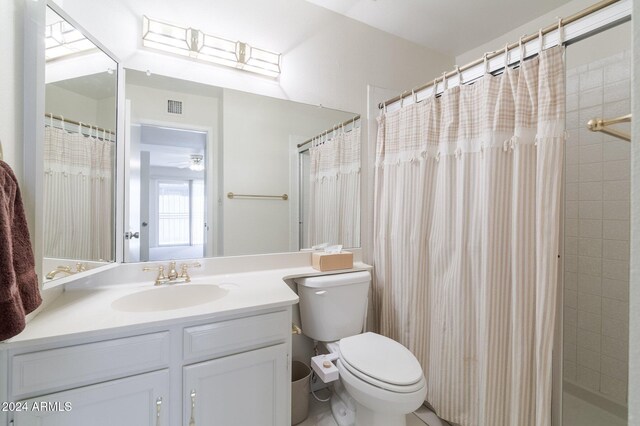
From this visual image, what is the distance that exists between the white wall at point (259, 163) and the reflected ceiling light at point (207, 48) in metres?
0.17

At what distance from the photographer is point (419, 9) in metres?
1.85

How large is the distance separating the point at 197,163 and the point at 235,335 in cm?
98

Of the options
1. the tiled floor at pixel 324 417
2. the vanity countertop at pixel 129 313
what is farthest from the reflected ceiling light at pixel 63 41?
the tiled floor at pixel 324 417

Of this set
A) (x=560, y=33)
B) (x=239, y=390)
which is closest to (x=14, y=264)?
(x=239, y=390)

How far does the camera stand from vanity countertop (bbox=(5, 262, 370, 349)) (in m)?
0.90

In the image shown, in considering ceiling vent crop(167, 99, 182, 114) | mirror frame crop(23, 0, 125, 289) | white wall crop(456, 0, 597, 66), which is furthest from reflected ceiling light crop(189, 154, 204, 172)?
white wall crop(456, 0, 597, 66)

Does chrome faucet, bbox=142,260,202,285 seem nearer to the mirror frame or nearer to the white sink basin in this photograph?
the white sink basin

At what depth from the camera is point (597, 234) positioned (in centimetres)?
181

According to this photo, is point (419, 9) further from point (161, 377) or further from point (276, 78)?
point (161, 377)

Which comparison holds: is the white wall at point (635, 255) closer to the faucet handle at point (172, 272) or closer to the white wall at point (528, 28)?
the faucet handle at point (172, 272)

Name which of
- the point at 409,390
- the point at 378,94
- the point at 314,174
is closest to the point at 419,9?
the point at 378,94

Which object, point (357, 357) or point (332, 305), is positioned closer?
point (357, 357)

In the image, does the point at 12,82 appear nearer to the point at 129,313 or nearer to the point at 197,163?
the point at 197,163

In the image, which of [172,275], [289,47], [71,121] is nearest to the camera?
[71,121]
